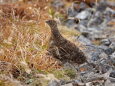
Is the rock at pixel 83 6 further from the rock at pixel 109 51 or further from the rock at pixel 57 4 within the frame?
the rock at pixel 109 51

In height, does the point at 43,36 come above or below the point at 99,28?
above

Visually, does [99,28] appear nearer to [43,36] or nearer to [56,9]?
[56,9]

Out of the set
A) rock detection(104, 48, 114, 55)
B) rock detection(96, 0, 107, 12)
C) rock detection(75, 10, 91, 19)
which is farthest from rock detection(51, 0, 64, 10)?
rock detection(104, 48, 114, 55)

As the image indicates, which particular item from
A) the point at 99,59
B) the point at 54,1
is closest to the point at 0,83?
the point at 99,59

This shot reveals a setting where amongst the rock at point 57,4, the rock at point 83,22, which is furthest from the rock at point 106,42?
the rock at point 57,4

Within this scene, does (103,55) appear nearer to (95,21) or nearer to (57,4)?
(95,21)

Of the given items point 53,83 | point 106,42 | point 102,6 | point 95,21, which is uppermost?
point 53,83

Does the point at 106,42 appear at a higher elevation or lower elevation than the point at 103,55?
lower

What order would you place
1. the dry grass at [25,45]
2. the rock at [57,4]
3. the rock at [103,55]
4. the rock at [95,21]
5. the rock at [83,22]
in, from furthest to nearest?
the rock at [57,4] < the rock at [95,21] < the rock at [83,22] < the rock at [103,55] < the dry grass at [25,45]

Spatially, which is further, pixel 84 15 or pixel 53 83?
pixel 84 15

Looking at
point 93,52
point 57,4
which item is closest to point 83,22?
point 57,4

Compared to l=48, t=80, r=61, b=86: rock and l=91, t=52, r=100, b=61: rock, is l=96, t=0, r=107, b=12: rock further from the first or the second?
l=48, t=80, r=61, b=86: rock
